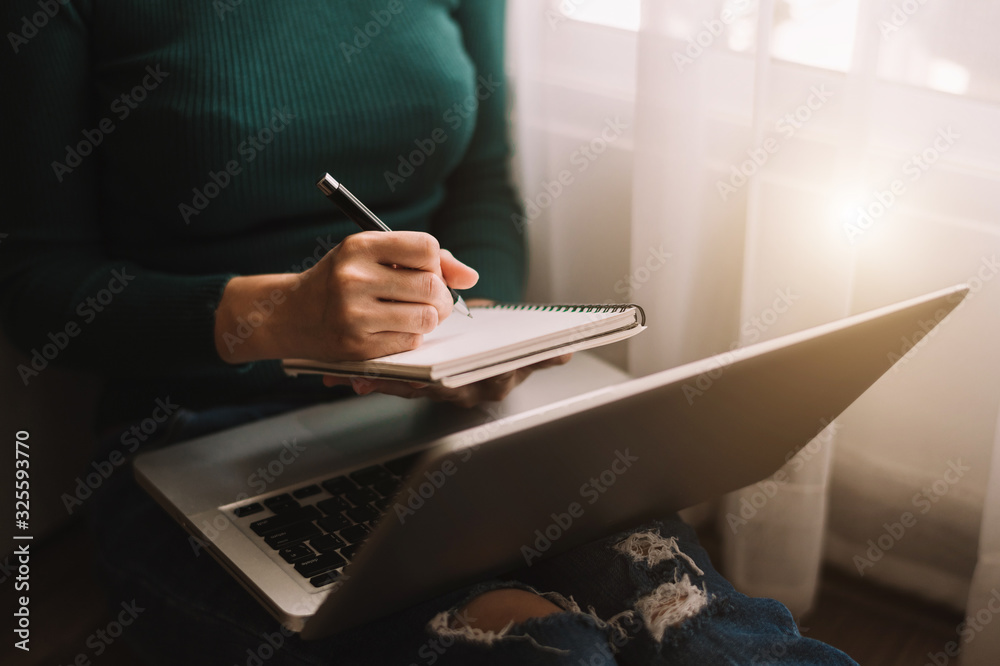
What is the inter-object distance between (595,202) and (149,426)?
1.98ft

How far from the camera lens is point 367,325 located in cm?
65

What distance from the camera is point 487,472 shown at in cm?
48

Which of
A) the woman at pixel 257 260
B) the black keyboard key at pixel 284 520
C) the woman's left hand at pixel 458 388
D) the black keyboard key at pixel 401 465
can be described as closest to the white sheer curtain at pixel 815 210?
the woman at pixel 257 260

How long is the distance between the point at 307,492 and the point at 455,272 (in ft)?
0.76

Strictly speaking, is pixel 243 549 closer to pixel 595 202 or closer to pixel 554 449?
pixel 554 449

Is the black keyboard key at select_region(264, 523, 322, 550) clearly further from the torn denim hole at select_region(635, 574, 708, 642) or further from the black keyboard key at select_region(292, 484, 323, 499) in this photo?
the torn denim hole at select_region(635, 574, 708, 642)

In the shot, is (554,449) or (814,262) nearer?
(554,449)

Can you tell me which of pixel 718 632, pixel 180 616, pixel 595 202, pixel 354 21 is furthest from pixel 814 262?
pixel 180 616

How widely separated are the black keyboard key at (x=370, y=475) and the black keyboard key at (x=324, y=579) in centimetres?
12

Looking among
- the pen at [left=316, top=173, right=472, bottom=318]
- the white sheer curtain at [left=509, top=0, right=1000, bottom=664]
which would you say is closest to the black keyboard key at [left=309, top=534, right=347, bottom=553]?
the pen at [left=316, top=173, right=472, bottom=318]

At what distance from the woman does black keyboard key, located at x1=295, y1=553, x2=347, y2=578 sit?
0.06m

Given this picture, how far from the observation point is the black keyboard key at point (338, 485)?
74 centimetres

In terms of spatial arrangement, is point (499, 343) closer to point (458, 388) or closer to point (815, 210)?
point (458, 388)

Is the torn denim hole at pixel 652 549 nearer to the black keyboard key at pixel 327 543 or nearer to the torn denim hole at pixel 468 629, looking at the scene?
the torn denim hole at pixel 468 629
